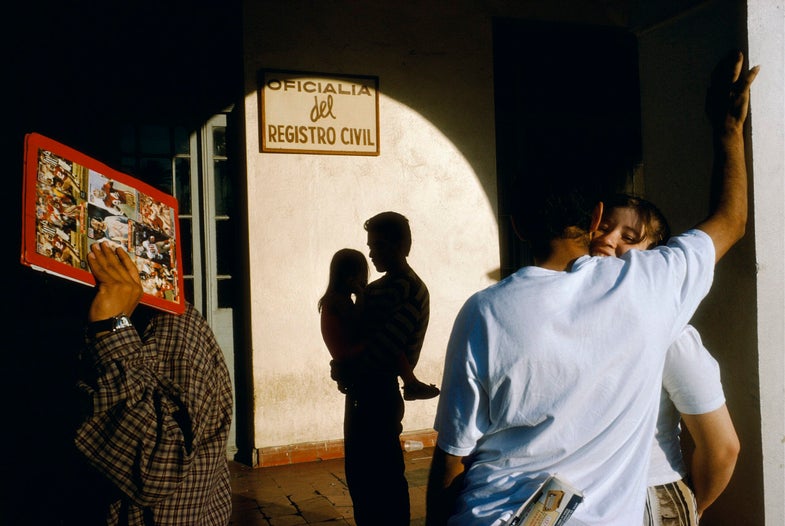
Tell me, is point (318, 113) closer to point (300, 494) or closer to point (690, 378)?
point (300, 494)

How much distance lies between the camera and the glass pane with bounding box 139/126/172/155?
554cm

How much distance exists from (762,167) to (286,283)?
13.1ft

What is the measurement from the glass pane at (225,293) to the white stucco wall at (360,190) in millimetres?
340

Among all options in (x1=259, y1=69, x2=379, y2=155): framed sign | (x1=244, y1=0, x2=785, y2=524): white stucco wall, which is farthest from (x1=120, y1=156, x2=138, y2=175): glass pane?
(x1=259, y1=69, x2=379, y2=155): framed sign

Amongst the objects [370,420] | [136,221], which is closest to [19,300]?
[370,420]

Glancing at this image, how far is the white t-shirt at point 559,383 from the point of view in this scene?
1.55 metres

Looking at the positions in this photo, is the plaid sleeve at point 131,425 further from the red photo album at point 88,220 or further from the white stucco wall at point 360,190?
the white stucco wall at point 360,190

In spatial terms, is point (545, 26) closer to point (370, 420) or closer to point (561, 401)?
point (370, 420)

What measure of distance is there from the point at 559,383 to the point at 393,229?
2310 millimetres

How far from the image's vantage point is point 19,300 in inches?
205

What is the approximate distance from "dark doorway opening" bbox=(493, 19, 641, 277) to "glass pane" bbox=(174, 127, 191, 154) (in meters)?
2.67

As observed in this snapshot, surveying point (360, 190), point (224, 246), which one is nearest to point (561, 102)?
point (360, 190)

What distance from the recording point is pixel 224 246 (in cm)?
578

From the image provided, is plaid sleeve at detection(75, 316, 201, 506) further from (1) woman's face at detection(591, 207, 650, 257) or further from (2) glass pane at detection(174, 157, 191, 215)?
(2) glass pane at detection(174, 157, 191, 215)
